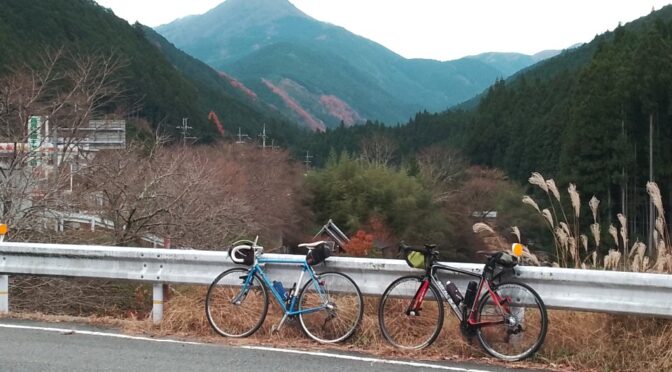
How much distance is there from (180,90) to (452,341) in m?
119

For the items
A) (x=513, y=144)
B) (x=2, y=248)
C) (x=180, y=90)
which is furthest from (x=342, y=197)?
(x=180, y=90)

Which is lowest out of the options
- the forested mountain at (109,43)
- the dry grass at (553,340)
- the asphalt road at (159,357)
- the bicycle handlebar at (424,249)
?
the asphalt road at (159,357)

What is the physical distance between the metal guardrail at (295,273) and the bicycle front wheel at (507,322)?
16cm

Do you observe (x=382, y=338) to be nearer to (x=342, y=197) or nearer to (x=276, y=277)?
(x=276, y=277)

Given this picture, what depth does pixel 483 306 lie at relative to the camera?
5738 mm

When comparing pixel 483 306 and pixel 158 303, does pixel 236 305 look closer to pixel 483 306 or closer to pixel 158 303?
pixel 158 303

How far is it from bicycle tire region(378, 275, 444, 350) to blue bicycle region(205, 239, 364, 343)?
295mm

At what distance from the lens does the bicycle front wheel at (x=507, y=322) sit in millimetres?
5645

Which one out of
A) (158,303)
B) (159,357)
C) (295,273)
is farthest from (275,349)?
(158,303)

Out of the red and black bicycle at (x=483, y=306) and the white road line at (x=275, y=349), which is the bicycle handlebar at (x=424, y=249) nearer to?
the red and black bicycle at (x=483, y=306)

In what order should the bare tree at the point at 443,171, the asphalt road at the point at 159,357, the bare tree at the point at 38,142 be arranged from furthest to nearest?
1. the bare tree at the point at 443,171
2. the bare tree at the point at 38,142
3. the asphalt road at the point at 159,357

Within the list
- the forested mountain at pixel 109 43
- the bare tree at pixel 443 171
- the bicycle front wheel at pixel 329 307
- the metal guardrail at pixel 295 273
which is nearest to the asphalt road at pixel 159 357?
the bicycle front wheel at pixel 329 307

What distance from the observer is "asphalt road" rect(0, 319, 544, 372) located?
17.7 feet

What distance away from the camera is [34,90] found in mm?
15875
